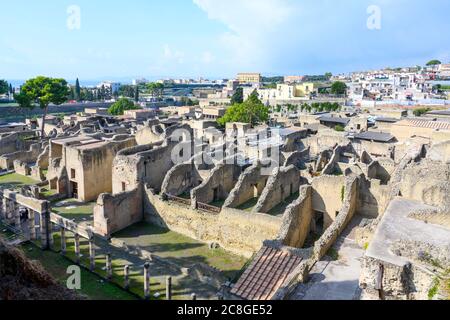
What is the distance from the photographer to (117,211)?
22625 millimetres

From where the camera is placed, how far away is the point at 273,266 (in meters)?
15.0

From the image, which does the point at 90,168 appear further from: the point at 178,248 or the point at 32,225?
the point at 178,248

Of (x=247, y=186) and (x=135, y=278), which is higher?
(x=247, y=186)

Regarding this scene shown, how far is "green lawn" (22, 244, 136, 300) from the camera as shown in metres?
16.1

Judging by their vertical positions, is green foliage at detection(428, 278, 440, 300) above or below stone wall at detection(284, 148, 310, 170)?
below

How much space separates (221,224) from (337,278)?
24.3 feet

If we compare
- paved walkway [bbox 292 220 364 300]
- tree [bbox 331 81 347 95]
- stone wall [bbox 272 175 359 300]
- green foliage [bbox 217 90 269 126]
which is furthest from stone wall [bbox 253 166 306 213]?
tree [bbox 331 81 347 95]

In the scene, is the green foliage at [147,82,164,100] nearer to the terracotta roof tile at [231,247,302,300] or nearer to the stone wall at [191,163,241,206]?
the stone wall at [191,163,241,206]

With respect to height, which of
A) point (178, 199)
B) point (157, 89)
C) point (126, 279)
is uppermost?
point (157, 89)

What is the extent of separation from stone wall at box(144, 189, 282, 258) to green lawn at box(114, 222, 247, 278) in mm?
415

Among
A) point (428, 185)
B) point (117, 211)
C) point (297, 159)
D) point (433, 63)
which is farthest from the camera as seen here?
point (433, 63)

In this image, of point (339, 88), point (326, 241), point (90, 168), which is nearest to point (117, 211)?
point (90, 168)
